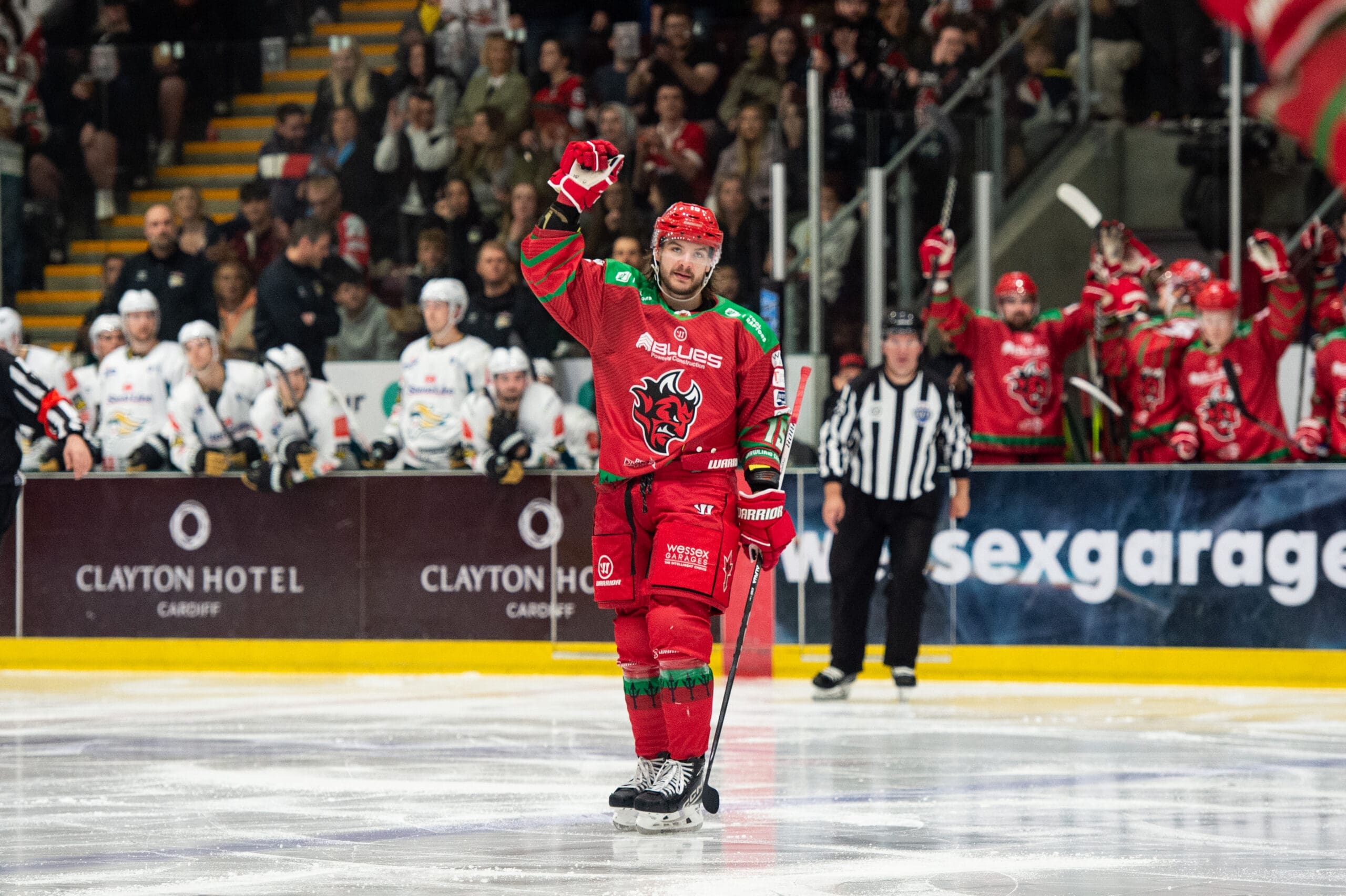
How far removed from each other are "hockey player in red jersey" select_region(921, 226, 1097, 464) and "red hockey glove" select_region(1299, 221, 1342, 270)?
119 cm

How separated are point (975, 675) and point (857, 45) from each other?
164 inches

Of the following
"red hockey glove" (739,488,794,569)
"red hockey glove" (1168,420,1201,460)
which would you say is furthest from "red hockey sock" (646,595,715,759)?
"red hockey glove" (1168,420,1201,460)

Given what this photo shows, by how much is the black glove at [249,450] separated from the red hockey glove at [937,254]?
3.77 meters

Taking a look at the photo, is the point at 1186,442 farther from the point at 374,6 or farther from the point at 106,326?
the point at 374,6

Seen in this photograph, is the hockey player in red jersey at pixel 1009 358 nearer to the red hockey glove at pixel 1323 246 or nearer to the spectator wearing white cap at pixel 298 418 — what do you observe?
the red hockey glove at pixel 1323 246

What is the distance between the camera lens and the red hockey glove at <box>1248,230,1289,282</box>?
9.78 metres

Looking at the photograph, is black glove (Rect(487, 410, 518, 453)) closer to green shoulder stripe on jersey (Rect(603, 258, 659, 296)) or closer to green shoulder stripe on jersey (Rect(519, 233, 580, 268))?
green shoulder stripe on jersey (Rect(603, 258, 659, 296))

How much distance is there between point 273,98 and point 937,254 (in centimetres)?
519

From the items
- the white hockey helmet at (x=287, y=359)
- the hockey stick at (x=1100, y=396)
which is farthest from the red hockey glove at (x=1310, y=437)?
the white hockey helmet at (x=287, y=359)

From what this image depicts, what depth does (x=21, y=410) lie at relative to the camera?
8.19 metres

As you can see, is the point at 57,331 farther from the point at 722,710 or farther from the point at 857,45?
the point at 722,710

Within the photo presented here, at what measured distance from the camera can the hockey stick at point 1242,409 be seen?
31.4ft

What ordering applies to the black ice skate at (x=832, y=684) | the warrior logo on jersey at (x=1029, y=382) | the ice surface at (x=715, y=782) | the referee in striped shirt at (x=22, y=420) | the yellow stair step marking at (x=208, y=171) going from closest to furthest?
the ice surface at (x=715, y=782) < the referee in striped shirt at (x=22, y=420) < the black ice skate at (x=832, y=684) < the warrior logo on jersey at (x=1029, y=382) < the yellow stair step marking at (x=208, y=171)

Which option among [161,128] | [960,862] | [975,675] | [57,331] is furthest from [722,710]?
[161,128]
